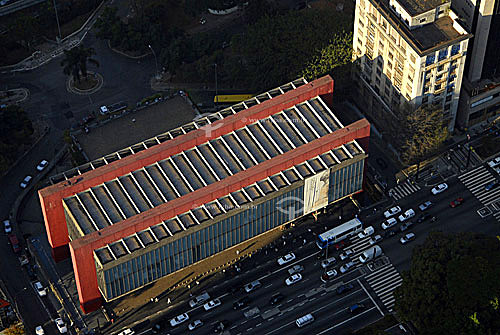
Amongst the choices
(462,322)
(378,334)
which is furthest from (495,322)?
(378,334)

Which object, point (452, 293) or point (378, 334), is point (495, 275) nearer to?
point (452, 293)

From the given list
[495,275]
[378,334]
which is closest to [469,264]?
[495,275]

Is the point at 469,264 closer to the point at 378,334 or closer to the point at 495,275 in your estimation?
the point at 495,275

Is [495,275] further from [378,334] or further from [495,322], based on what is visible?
[378,334]
